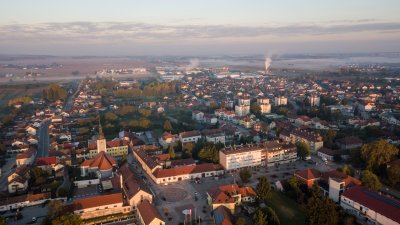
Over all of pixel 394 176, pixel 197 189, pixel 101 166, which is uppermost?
pixel 101 166

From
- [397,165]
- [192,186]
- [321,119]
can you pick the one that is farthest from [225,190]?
[321,119]

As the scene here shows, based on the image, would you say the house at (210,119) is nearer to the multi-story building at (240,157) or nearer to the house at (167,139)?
the house at (167,139)

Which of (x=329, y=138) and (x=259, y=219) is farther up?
(x=259, y=219)

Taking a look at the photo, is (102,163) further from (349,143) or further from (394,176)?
(349,143)

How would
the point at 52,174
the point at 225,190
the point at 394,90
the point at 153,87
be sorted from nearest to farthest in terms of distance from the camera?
the point at 225,190 → the point at 52,174 → the point at 394,90 → the point at 153,87

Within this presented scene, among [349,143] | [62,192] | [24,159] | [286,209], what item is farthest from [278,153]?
[24,159]

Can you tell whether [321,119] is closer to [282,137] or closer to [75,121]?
[282,137]

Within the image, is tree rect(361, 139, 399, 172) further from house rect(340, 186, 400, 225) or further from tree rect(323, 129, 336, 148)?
house rect(340, 186, 400, 225)
